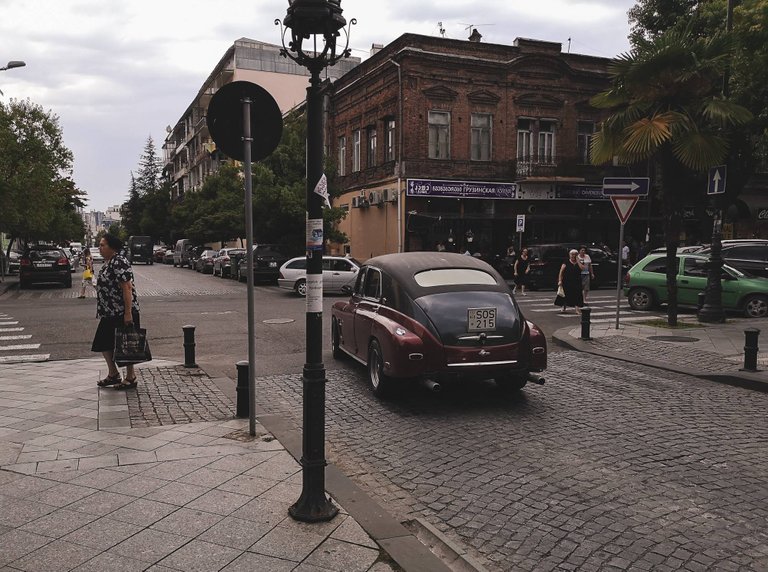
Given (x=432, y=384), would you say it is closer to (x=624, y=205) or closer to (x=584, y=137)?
(x=624, y=205)

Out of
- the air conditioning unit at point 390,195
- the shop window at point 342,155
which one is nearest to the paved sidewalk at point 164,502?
the air conditioning unit at point 390,195

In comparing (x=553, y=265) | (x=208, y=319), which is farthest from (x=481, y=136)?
(x=208, y=319)

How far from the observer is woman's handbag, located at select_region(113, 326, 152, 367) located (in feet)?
24.1

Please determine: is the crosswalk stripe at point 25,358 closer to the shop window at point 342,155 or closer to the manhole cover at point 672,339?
the manhole cover at point 672,339

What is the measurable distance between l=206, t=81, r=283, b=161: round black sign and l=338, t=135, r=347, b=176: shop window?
32562mm

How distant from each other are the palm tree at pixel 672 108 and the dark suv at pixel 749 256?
5.31 m

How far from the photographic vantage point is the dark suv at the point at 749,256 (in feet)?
58.0

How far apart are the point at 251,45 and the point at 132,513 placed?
2287 inches

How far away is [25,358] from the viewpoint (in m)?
10.4

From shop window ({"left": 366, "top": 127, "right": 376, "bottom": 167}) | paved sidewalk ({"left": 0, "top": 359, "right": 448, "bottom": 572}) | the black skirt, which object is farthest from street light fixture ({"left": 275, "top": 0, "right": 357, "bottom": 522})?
shop window ({"left": 366, "top": 127, "right": 376, "bottom": 167})

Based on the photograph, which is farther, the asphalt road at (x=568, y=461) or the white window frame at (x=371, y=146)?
the white window frame at (x=371, y=146)

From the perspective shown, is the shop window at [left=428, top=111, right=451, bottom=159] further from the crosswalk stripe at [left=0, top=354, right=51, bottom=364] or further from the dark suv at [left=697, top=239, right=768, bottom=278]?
the crosswalk stripe at [left=0, top=354, right=51, bottom=364]

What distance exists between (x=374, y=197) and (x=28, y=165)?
16.2 m

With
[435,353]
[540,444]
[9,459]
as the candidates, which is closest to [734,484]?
[540,444]
